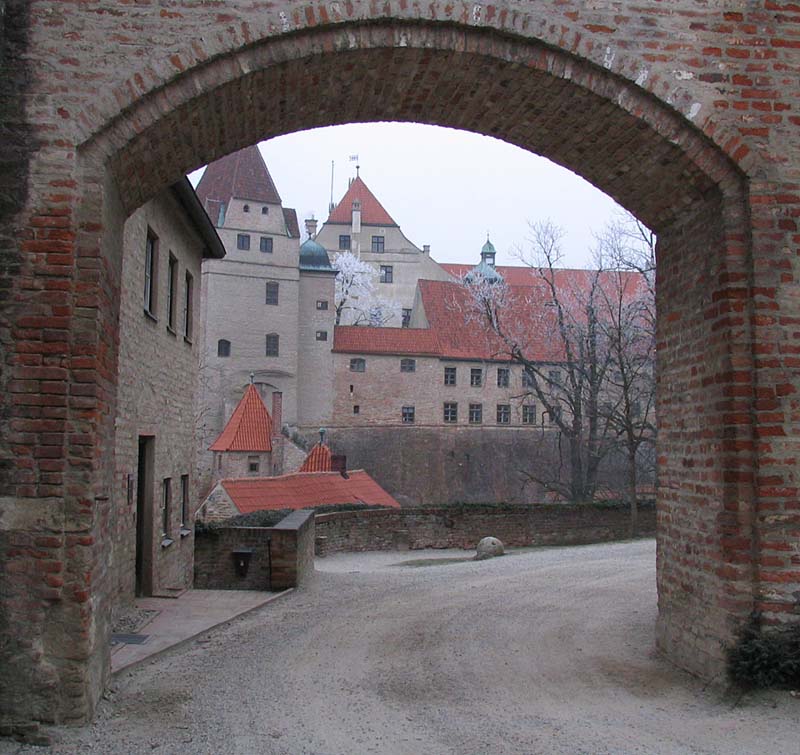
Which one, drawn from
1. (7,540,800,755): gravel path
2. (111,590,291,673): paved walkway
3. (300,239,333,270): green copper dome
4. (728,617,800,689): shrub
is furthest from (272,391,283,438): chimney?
(728,617,800,689): shrub

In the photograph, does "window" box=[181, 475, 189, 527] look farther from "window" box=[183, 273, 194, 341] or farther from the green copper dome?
the green copper dome

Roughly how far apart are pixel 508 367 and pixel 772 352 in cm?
4229

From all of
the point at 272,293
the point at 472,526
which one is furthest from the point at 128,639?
the point at 272,293

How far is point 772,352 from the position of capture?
556 centimetres

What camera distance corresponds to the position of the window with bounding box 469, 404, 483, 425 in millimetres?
47312

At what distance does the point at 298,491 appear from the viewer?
22312 mm

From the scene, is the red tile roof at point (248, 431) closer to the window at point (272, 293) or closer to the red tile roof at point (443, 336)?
the window at point (272, 293)

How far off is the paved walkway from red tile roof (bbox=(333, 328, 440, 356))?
3680 centimetres

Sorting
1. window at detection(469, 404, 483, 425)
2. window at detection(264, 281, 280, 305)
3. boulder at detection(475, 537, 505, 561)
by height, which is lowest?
boulder at detection(475, 537, 505, 561)

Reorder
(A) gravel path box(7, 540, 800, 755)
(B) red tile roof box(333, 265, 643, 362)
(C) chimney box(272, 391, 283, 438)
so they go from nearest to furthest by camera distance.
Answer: (A) gravel path box(7, 540, 800, 755), (C) chimney box(272, 391, 283, 438), (B) red tile roof box(333, 265, 643, 362)

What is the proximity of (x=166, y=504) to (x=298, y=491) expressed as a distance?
1032 centimetres

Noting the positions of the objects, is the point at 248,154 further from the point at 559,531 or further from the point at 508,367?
the point at 559,531

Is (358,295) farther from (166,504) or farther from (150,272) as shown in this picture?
(150,272)

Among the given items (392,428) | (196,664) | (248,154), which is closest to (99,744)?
(196,664)
